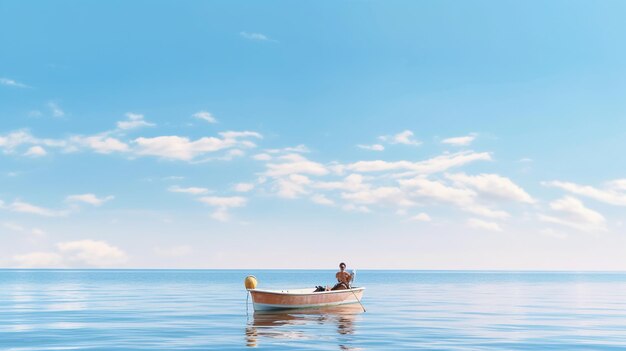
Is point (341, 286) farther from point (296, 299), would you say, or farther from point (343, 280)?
point (296, 299)

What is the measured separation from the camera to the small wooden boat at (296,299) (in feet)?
127

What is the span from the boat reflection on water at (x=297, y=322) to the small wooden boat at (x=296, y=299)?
370mm

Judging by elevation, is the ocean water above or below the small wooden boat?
below

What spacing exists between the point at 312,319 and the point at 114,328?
10.4 metres

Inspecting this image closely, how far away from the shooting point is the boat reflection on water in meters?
29.0

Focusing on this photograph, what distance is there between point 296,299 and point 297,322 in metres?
5.23

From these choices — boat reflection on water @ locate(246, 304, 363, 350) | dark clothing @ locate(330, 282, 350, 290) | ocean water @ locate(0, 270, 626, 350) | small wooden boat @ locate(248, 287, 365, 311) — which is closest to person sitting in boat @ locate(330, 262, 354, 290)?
dark clothing @ locate(330, 282, 350, 290)

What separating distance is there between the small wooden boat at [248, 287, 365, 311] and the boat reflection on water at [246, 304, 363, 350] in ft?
1.21

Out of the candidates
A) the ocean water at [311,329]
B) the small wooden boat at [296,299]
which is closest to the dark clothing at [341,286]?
the small wooden boat at [296,299]

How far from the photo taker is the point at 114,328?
3275cm

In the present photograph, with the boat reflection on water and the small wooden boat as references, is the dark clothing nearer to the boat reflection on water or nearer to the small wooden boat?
the small wooden boat

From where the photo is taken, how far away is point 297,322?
3472cm

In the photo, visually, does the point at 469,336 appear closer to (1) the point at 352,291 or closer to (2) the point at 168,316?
(1) the point at 352,291

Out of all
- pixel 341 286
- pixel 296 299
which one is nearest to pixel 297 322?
pixel 296 299
